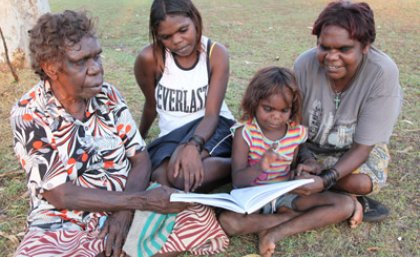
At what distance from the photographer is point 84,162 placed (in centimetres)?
236

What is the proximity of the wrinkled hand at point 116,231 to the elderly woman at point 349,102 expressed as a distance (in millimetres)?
1038

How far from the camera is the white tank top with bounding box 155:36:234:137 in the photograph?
2.96 metres

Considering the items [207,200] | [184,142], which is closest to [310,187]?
[207,200]

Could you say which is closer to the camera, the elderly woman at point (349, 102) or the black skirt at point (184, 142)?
the elderly woman at point (349, 102)

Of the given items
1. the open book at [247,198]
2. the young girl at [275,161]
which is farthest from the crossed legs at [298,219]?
the open book at [247,198]

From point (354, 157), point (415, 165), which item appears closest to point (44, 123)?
point (354, 157)

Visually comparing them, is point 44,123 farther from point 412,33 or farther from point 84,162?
point 412,33

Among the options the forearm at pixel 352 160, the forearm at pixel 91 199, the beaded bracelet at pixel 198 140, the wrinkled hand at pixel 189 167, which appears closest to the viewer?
the forearm at pixel 91 199

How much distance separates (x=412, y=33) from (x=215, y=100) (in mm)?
5527

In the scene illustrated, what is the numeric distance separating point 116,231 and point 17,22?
11.2 feet

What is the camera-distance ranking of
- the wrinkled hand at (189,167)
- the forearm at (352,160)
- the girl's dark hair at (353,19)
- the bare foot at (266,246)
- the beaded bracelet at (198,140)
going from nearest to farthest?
the girl's dark hair at (353,19) < the bare foot at (266,246) < the forearm at (352,160) < the wrinkled hand at (189,167) < the beaded bracelet at (198,140)

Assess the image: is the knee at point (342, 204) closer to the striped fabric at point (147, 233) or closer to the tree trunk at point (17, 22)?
the striped fabric at point (147, 233)

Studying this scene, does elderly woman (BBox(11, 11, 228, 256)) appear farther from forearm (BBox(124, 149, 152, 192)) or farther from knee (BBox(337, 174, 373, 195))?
knee (BBox(337, 174, 373, 195))

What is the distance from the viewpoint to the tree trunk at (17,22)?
475 centimetres
